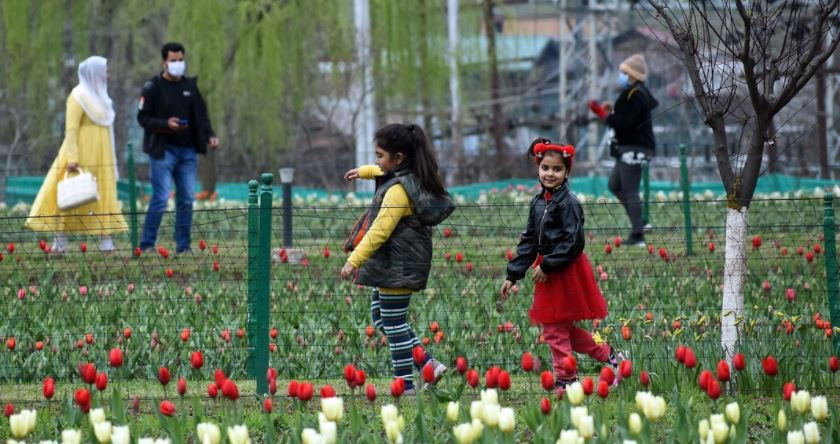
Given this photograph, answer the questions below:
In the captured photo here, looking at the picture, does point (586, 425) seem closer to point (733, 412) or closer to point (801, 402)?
point (733, 412)

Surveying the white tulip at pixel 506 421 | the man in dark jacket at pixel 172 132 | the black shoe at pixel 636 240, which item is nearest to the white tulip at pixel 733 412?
the white tulip at pixel 506 421

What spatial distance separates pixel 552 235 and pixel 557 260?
0.48 feet

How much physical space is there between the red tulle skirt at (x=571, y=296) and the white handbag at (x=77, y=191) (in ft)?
21.5

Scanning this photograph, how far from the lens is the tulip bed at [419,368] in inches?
197

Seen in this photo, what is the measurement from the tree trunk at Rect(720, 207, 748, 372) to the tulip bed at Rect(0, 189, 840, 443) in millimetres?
86

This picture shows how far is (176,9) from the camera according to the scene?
21.9 m

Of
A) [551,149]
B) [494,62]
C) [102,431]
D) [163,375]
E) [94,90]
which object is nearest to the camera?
[102,431]

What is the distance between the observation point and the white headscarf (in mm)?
12281

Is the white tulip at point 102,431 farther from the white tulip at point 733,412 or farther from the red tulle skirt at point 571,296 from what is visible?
the red tulle skirt at point 571,296

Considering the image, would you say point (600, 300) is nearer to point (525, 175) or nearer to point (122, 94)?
point (525, 175)

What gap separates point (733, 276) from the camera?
255 inches

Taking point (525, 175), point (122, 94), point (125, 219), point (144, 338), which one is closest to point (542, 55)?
point (122, 94)

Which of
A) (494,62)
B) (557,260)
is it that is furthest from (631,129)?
(494,62)

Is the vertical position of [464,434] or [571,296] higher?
[571,296]
